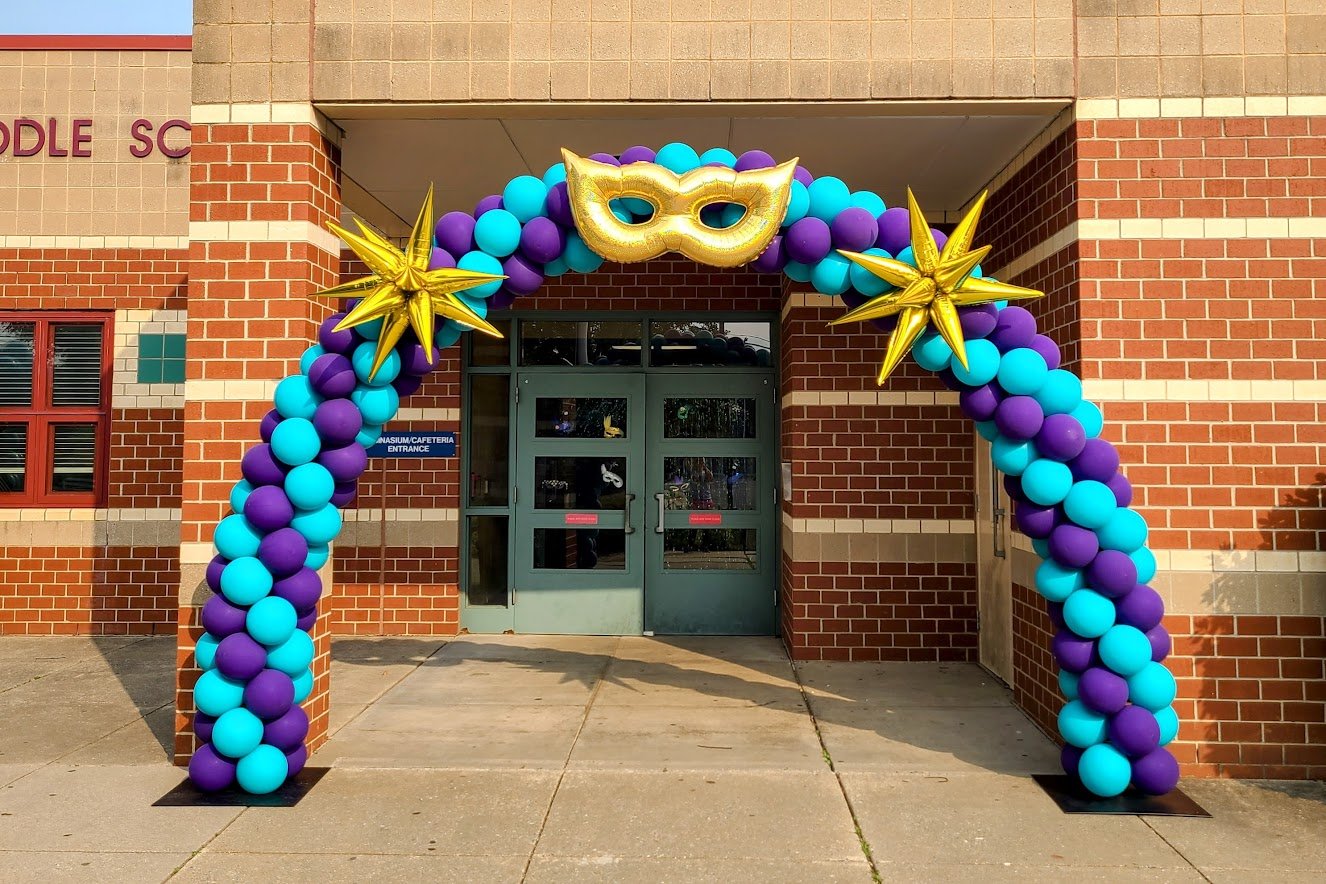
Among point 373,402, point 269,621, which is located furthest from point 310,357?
point 269,621

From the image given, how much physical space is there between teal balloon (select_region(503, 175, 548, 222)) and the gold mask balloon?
27cm

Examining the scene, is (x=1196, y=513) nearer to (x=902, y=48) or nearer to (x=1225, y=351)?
(x=1225, y=351)

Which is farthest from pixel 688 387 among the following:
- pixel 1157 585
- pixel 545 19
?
pixel 1157 585

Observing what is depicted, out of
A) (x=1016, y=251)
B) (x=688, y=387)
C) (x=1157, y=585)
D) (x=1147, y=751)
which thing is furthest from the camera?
(x=688, y=387)

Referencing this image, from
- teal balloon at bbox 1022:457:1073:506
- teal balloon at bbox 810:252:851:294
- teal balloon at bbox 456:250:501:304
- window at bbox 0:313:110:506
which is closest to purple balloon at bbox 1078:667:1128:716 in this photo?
teal balloon at bbox 1022:457:1073:506

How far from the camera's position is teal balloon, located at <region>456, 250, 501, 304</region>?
4.87 meters

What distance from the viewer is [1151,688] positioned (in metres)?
4.61

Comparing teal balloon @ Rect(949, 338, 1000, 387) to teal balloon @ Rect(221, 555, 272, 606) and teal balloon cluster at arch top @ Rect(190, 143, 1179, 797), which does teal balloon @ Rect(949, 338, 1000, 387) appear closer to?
teal balloon cluster at arch top @ Rect(190, 143, 1179, 797)

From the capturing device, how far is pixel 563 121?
19.4 ft

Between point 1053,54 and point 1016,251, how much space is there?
1444 millimetres

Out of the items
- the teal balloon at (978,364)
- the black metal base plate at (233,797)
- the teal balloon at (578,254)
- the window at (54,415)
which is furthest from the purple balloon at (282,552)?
the window at (54,415)

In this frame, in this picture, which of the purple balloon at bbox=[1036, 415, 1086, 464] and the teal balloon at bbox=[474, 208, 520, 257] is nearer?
the purple balloon at bbox=[1036, 415, 1086, 464]

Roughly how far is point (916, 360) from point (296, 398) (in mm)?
3261

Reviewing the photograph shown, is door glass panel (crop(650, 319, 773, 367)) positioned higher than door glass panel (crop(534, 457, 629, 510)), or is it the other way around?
door glass panel (crop(650, 319, 773, 367))
